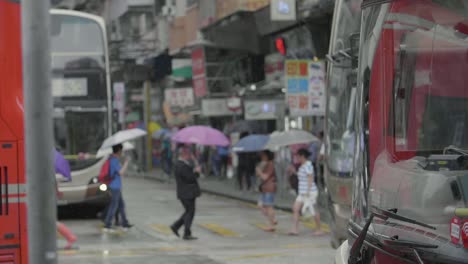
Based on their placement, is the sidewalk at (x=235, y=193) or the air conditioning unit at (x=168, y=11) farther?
the air conditioning unit at (x=168, y=11)

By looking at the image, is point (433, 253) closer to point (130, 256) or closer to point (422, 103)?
point (422, 103)

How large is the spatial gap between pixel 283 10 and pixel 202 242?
1154 cm

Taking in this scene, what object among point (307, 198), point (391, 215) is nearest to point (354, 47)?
point (391, 215)

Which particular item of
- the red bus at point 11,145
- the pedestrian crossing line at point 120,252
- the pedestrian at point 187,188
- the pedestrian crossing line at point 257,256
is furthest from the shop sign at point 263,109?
the red bus at point 11,145

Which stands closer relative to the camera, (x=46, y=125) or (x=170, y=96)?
(x=46, y=125)

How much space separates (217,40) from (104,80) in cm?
1586

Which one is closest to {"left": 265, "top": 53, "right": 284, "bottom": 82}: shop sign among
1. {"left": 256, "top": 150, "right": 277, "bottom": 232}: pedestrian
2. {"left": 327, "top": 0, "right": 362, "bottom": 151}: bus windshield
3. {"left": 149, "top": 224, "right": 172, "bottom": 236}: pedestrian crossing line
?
{"left": 149, "top": 224, "right": 172, "bottom": 236}: pedestrian crossing line

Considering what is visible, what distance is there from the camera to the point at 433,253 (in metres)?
4.05

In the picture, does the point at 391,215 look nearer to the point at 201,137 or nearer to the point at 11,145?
the point at 11,145

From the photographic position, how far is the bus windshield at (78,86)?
18688 mm

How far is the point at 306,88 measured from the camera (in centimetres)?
2200

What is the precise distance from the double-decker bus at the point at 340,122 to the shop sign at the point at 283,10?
14.5m

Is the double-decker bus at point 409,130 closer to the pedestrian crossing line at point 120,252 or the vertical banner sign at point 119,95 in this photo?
the pedestrian crossing line at point 120,252

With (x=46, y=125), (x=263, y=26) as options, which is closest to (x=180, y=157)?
(x=46, y=125)
